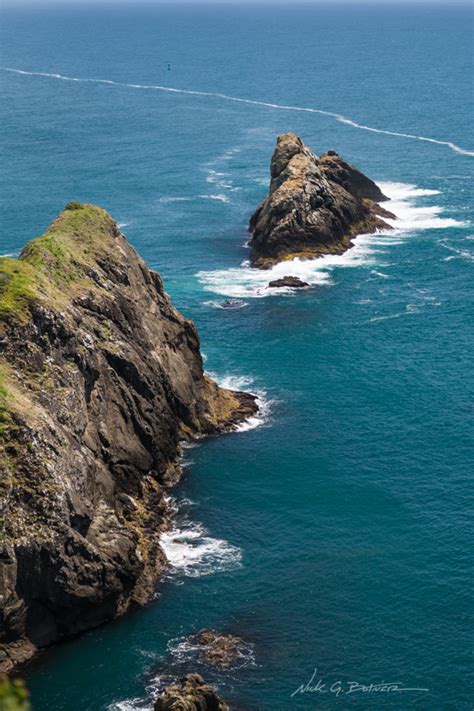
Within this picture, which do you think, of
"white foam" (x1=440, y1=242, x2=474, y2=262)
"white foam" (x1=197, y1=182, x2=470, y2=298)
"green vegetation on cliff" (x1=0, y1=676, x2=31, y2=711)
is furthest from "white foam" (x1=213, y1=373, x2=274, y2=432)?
"green vegetation on cliff" (x1=0, y1=676, x2=31, y2=711)

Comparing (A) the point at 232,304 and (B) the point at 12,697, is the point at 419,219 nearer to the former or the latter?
(A) the point at 232,304

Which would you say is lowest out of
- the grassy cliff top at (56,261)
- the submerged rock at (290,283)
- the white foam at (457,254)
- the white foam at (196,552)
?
the white foam at (196,552)

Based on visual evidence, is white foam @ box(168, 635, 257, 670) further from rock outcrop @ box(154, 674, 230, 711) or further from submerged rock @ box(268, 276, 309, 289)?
submerged rock @ box(268, 276, 309, 289)

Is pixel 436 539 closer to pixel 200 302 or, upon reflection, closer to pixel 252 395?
pixel 252 395

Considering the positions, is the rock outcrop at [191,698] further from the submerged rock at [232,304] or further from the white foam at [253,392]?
the submerged rock at [232,304]

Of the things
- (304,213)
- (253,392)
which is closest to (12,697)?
(253,392)

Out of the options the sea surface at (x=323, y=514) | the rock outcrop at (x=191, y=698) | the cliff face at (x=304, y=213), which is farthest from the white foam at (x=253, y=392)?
the rock outcrop at (x=191, y=698)
